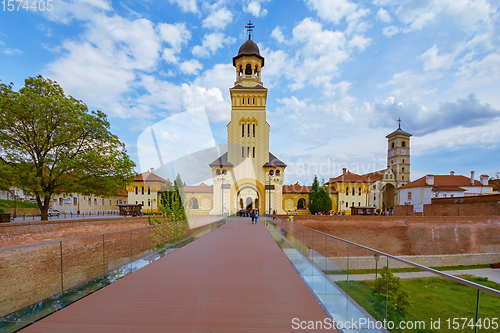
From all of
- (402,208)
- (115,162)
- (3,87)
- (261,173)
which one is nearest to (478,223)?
(402,208)

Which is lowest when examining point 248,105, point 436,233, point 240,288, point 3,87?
point 436,233

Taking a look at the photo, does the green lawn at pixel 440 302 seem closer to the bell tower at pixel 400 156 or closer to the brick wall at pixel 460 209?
the brick wall at pixel 460 209

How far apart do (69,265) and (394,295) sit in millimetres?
6691

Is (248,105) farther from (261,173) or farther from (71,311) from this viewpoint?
(71,311)

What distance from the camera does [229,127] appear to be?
40.3 meters

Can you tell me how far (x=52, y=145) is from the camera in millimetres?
17656

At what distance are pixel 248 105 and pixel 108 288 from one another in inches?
1443

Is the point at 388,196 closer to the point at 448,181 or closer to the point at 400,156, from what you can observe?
the point at 400,156

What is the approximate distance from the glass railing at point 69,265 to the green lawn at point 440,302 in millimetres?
4414

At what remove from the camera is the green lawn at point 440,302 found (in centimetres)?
244

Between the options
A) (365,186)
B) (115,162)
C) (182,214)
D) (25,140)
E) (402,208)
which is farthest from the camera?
(365,186)

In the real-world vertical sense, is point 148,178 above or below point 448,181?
above

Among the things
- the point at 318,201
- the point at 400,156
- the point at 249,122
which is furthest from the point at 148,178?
the point at 400,156

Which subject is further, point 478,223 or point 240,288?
point 478,223
